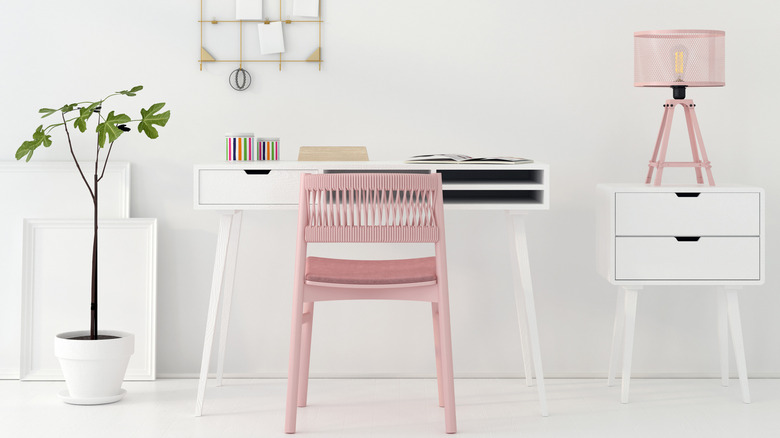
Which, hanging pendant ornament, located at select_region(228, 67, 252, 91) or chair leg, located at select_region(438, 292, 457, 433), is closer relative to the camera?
chair leg, located at select_region(438, 292, 457, 433)

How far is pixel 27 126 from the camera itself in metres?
2.98

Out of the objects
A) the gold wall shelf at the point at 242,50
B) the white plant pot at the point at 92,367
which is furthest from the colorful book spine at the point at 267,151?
the white plant pot at the point at 92,367

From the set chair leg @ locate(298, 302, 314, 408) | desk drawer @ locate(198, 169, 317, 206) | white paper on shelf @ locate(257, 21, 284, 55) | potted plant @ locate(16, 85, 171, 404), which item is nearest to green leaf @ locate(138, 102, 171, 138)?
potted plant @ locate(16, 85, 171, 404)

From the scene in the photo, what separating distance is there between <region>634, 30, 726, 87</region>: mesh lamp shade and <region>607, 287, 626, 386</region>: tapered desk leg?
757 mm

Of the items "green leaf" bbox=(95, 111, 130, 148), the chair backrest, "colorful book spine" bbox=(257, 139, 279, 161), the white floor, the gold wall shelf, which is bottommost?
the white floor

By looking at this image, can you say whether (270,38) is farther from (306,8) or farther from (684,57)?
(684,57)

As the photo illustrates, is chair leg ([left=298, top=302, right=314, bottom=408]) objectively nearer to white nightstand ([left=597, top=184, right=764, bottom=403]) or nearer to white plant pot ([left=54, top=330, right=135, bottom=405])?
white plant pot ([left=54, top=330, right=135, bottom=405])

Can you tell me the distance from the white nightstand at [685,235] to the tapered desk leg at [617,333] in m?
0.22

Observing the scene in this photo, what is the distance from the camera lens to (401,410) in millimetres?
2592

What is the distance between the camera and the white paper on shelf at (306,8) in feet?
9.65

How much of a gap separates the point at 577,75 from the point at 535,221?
57cm

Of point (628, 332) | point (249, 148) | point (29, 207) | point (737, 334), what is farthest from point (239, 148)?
point (737, 334)

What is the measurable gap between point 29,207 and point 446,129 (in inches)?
62.9

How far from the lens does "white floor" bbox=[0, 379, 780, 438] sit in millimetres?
2361
